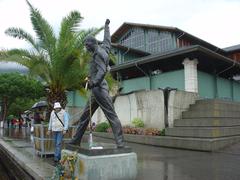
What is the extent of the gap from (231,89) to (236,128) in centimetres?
970

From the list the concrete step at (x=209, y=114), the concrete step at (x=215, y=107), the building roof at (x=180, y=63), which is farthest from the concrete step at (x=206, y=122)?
the building roof at (x=180, y=63)

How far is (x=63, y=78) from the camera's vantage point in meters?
13.4

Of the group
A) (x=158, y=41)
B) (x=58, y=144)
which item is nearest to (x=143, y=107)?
(x=58, y=144)

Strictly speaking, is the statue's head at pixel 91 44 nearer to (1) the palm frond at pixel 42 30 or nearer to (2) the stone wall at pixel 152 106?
(1) the palm frond at pixel 42 30

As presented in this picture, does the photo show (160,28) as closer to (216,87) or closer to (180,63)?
(216,87)

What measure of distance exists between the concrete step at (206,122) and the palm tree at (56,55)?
16.6 ft

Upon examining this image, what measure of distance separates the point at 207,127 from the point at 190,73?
19.3ft

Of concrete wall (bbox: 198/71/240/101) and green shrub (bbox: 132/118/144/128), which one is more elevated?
concrete wall (bbox: 198/71/240/101)

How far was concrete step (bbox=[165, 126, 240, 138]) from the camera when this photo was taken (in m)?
12.9

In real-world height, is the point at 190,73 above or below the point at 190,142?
above

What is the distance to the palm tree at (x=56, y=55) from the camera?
1329cm

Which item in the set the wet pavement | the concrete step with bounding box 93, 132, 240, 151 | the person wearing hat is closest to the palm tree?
the person wearing hat

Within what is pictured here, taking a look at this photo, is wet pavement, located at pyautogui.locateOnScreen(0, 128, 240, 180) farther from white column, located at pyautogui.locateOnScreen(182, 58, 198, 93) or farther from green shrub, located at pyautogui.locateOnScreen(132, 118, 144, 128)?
white column, located at pyautogui.locateOnScreen(182, 58, 198, 93)

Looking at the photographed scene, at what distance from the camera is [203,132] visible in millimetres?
13125
